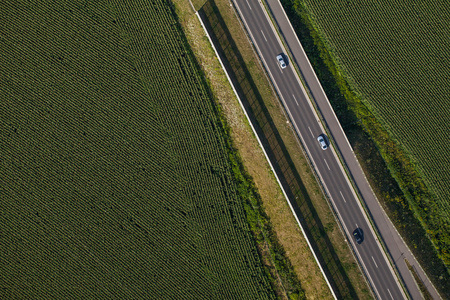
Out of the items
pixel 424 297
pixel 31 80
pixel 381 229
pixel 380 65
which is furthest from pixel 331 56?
pixel 31 80

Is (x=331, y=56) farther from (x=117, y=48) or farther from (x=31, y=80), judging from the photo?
(x=31, y=80)

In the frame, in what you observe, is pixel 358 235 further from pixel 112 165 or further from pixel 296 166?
pixel 112 165

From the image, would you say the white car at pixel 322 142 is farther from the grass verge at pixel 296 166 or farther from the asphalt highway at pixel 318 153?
the grass verge at pixel 296 166

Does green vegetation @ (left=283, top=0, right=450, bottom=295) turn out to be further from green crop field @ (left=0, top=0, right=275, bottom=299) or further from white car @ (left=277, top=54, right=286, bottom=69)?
green crop field @ (left=0, top=0, right=275, bottom=299)

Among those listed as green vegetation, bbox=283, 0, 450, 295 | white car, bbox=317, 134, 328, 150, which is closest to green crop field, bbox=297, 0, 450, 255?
green vegetation, bbox=283, 0, 450, 295

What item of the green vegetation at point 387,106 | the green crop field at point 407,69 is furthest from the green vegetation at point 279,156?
the green crop field at point 407,69

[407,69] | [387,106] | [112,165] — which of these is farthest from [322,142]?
[112,165]
